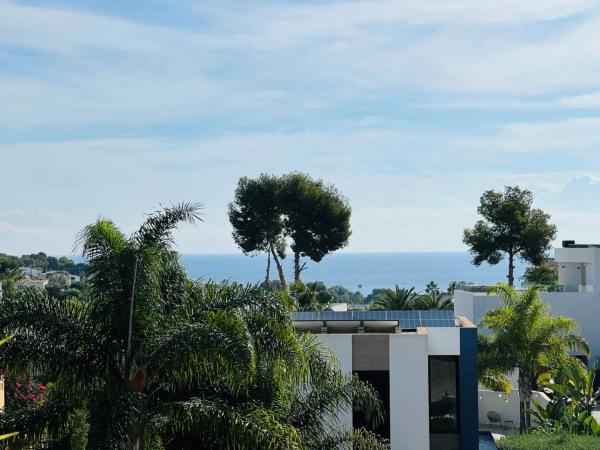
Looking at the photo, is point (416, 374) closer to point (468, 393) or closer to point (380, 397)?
point (380, 397)

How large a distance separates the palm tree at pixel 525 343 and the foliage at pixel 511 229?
21.5 meters

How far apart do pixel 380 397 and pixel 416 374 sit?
97 centimetres

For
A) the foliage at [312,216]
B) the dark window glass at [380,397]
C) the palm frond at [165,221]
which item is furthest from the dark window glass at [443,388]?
the foliage at [312,216]

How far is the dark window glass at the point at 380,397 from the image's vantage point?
68.3 ft

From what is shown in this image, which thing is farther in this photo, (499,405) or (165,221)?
(499,405)

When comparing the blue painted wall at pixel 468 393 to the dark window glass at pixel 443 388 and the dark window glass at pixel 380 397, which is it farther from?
the dark window glass at pixel 380 397

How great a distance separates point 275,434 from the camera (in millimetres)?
12375

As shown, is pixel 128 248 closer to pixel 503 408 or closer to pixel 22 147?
pixel 503 408

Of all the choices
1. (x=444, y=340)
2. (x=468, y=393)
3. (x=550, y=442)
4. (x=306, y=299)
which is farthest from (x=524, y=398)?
(x=306, y=299)

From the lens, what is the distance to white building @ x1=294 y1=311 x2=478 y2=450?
20703 mm

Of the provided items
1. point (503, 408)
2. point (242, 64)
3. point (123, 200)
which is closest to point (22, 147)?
point (123, 200)

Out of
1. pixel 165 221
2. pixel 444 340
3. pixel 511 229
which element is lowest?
pixel 444 340

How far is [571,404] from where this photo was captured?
2611 centimetres

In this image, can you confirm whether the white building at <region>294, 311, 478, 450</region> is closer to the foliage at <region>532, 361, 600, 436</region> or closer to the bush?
the bush
